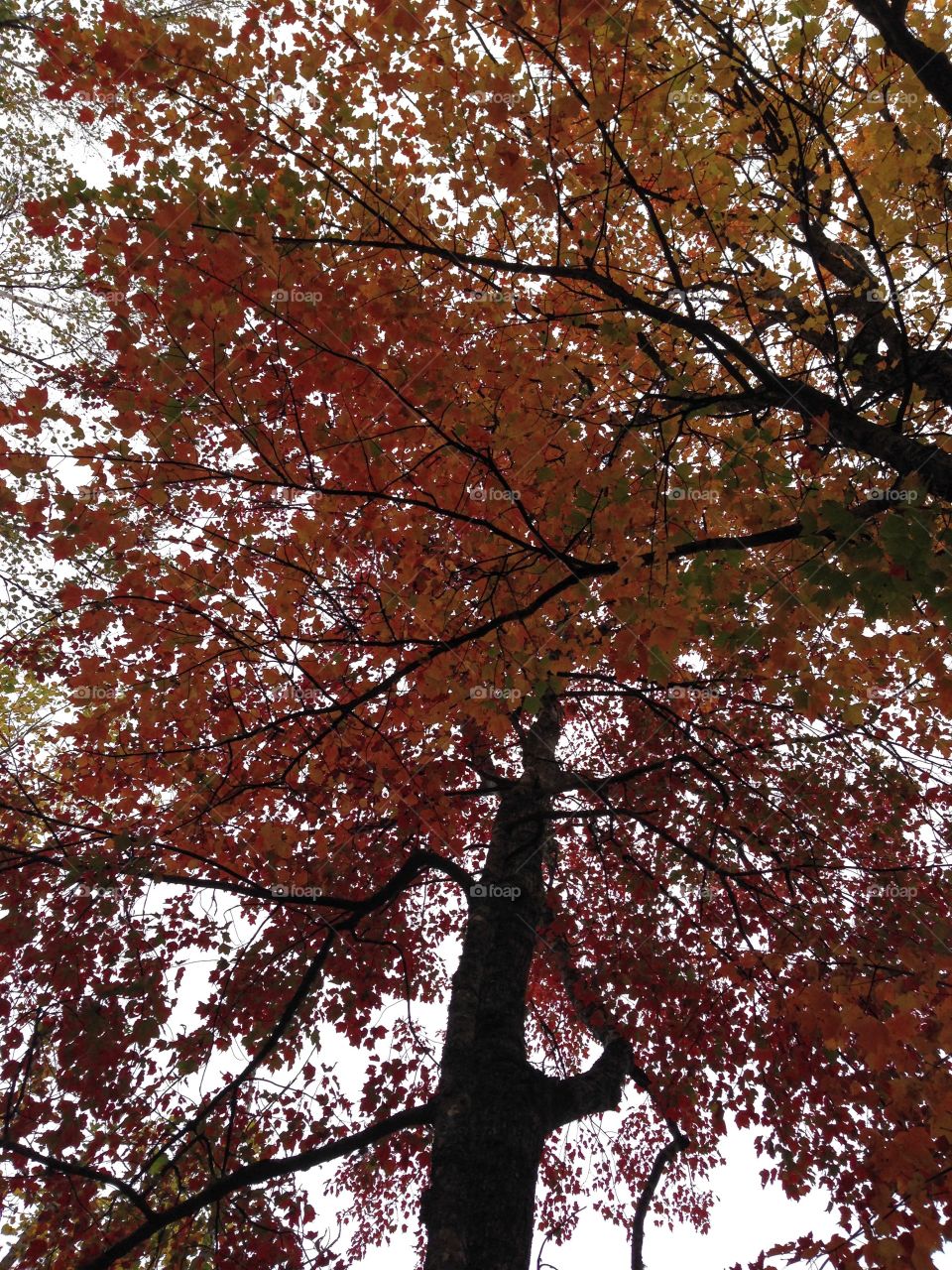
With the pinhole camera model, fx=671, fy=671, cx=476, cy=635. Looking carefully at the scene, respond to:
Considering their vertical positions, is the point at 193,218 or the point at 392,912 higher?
the point at 193,218

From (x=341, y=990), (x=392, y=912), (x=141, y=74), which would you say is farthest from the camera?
(x=392, y=912)

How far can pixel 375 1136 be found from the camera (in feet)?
14.1

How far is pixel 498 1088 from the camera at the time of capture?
4.46m

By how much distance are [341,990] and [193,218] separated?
5467 millimetres

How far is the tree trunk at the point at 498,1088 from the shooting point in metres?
3.79

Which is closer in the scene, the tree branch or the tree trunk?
the tree branch

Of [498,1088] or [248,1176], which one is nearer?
[248,1176]

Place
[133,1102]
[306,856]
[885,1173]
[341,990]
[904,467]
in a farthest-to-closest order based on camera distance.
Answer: [306,856] < [341,990] < [133,1102] < [904,467] < [885,1173]

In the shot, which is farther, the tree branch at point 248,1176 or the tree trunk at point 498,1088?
the tree trunk at point 498,1088

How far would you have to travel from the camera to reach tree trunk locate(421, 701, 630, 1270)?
379 cm

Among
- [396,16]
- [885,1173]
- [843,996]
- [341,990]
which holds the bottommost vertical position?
[885,1173]

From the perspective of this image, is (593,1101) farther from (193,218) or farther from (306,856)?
(193,218)

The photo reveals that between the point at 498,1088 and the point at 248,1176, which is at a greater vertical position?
the point at 498,1088

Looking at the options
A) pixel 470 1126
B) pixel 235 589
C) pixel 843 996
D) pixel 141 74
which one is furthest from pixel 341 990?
pixel 141 74
